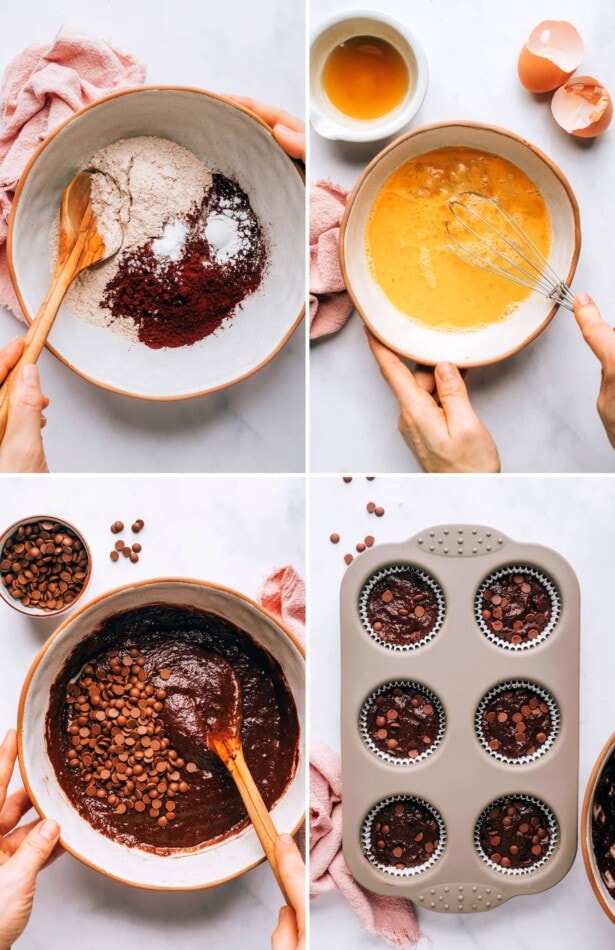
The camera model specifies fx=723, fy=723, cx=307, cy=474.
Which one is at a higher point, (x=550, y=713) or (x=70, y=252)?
(x=70, y=252)

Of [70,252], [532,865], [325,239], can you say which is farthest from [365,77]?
[532,865]

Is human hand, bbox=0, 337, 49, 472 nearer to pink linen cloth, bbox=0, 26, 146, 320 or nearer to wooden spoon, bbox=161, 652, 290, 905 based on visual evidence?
pink linen cloth, bbox=0, 26, 146, 320

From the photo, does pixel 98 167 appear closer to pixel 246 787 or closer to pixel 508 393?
pixel 508 393

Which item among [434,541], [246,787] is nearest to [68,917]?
[246,787]

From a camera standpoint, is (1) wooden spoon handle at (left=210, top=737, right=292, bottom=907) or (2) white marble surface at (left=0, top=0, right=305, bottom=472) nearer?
(1) wooden spoon handle at (left=210, top=737, right=292, bottom=907)

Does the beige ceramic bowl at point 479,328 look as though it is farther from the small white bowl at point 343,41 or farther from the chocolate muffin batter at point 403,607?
the chocolate muffin batter at point 403,607

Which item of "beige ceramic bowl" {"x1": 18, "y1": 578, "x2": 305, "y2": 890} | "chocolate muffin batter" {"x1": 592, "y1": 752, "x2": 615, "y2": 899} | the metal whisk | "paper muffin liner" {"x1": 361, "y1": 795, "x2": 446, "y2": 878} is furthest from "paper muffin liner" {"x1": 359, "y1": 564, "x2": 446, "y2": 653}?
the metal whisk

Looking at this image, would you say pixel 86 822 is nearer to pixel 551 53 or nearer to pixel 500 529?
pixel 500 529
